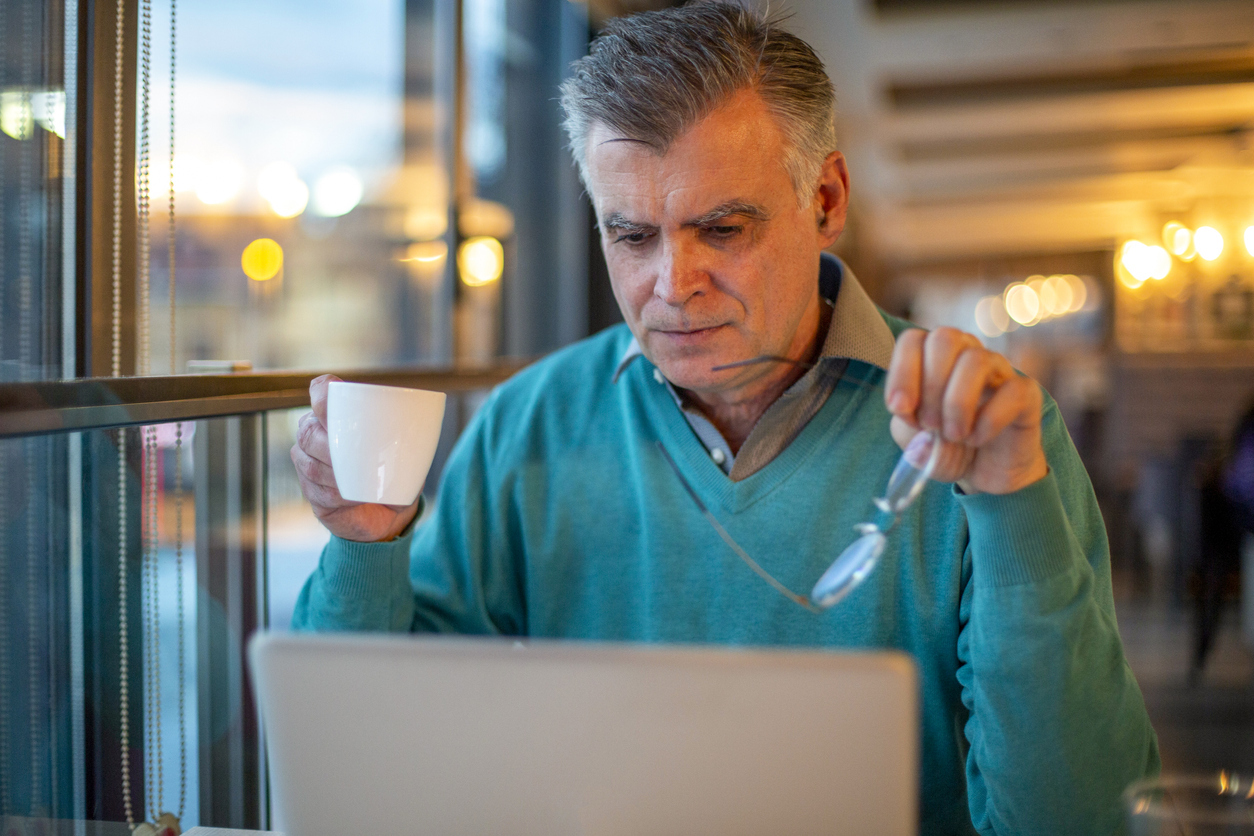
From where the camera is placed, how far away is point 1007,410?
0.77 m

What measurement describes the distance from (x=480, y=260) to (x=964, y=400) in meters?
1.99

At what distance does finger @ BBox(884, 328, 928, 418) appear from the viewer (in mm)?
750

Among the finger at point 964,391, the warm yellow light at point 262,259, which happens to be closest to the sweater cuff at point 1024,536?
the finger at point 964,391

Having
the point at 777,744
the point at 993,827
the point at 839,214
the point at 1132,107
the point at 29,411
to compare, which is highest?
the point at 1132,107

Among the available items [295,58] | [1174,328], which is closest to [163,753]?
[295,58]

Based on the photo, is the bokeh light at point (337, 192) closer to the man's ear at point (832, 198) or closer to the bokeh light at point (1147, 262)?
the man's ear at point (832, 198)

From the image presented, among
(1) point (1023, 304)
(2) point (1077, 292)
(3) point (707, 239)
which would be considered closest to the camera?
(3) point (707, 239)

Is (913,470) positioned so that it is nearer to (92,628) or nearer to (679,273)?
(679,273)

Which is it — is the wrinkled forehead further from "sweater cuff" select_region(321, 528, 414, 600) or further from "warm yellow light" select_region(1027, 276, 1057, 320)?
"warm yellow light" select_region(1027, 276, 1057, 320)

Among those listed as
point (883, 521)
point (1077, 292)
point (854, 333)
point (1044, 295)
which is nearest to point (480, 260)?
point (854, 333)

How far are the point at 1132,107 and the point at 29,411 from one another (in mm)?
7247

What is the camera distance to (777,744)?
0.54 metres

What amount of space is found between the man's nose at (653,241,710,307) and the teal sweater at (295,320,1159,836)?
0.73 feet

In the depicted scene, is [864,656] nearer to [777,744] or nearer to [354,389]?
[777,744]
